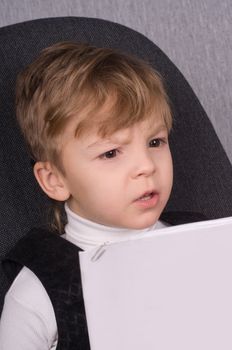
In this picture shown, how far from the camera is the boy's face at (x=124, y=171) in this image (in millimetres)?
731

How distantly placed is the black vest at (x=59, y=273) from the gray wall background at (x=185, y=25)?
67 centimetres

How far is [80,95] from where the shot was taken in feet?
2.46

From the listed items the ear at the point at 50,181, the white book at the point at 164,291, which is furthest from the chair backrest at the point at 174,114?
the white book at the point at 164,291

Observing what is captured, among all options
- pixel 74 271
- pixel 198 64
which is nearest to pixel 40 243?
pixel 74 271

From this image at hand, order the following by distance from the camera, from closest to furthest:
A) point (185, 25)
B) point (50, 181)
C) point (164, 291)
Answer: point (164, 291) → point (50, 181) → point (185, 25)

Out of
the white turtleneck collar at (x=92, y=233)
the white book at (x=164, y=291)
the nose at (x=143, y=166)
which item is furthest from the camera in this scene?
the white turtleneck collar at (x=92, y=233)

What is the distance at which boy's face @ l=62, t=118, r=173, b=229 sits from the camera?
0.73 metres

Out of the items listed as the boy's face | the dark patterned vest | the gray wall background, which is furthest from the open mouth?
the gray wall background

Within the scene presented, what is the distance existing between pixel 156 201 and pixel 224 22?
73 centimetres

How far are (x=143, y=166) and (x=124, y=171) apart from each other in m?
0.03

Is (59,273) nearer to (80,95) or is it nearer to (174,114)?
(80,95)

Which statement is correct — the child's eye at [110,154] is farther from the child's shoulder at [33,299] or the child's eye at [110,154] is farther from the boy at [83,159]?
the child's shoulder at [33,299]

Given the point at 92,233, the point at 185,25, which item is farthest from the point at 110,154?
the point at 185,25

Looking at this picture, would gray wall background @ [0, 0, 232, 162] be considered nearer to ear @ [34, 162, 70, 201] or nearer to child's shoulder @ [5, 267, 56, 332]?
ear @ [34, 162, 70, 201]
